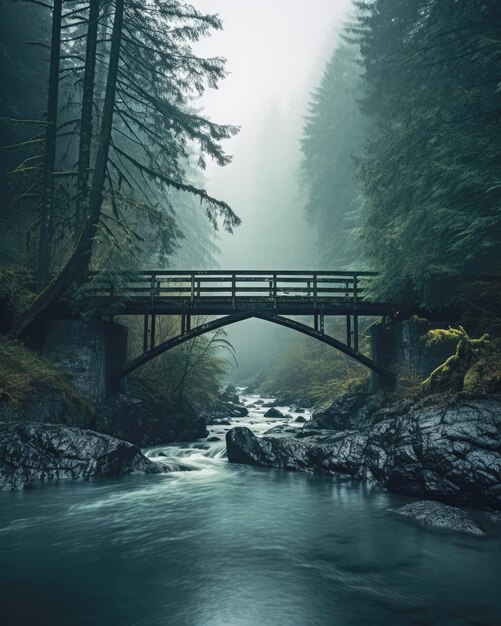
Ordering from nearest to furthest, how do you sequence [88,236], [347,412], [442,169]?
[442,169] < [88,236] < [347,412]

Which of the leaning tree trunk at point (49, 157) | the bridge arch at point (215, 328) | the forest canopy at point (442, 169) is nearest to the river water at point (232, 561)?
the bridge arch at point (215, 328)

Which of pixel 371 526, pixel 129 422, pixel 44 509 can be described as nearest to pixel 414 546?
pixel 371 526

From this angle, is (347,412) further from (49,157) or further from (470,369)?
(49,157)

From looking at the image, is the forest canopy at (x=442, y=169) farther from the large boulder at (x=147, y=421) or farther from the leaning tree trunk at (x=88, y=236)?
the leaning tree trunk at (x=88, y=236)

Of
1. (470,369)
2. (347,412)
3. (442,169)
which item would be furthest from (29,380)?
(442,169)

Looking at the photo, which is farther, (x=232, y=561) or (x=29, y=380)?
(x=29, y=380)

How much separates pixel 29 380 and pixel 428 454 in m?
10.1

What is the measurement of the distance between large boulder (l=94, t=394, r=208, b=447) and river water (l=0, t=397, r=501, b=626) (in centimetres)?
417

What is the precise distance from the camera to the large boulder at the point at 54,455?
9672 mm

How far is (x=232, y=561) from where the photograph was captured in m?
6.22

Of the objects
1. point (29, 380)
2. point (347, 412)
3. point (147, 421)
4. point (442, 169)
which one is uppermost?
point (442, 169)

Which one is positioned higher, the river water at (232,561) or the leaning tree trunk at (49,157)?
the leaning tree trunk at (49,157)

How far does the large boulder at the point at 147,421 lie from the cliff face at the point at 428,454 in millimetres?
5090

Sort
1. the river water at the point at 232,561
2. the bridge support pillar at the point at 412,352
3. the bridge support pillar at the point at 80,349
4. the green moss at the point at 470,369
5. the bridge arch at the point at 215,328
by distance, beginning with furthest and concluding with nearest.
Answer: the bridge arch at the point at 215,328, the bridge support pillar at the point at 412,352, the bridge support pillar at the point at 80,349, the green moss at the point at 470,369, the river water at the point at 232,561
